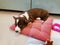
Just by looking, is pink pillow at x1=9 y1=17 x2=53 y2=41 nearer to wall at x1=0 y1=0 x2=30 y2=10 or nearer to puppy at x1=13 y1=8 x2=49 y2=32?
puppy at x1=13 y1=8 x2=49 y2=32

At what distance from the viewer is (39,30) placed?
231cm

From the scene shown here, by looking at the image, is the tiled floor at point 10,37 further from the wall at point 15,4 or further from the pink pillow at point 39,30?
the wall at point 15,4

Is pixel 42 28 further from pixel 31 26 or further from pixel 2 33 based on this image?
pixel 2 33

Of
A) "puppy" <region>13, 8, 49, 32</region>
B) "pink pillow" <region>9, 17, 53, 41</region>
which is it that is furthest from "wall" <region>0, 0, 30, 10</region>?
"pink pillow" <region>9, 17, 53, 41</region>

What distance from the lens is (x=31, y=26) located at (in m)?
2.44

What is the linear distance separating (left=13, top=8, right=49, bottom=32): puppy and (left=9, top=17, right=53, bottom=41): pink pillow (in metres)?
0.09

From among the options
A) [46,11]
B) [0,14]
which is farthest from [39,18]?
[0,14]

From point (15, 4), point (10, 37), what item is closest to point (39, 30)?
point (10, 37)

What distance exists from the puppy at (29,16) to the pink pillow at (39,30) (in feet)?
0.28

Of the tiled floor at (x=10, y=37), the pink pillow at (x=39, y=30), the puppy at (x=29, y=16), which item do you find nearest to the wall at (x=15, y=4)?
the puppy at (x=29, y=16)

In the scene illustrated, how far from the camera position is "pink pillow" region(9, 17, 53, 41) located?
7.08ft

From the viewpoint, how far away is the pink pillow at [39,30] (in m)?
2.16

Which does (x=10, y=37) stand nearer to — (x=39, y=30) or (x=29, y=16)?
(x=39, y=30)

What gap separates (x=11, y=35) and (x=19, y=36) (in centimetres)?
12
